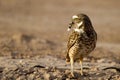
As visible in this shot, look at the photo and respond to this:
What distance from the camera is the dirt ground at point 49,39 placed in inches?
383

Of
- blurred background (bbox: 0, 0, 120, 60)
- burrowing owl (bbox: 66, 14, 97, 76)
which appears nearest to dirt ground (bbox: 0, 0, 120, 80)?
blurred background (bbox: 0, 0, 120, 60)

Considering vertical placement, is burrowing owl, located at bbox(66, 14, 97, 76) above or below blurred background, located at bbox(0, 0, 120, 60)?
above

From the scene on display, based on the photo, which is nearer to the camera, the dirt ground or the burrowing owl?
the burrowing owl

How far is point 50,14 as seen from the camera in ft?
86.4

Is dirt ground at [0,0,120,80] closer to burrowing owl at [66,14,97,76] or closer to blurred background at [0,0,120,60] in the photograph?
blurred background at [0,0,120,60]

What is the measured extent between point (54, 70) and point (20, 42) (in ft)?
19.4

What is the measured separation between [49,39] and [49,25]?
4935 millimetres

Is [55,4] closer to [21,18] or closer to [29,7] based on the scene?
[29,7]

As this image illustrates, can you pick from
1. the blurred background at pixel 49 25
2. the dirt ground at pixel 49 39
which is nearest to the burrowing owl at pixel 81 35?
the dirt ground at pixel 49 39

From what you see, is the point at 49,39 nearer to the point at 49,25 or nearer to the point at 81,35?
the point at 49,25

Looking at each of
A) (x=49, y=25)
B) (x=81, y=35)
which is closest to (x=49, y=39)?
(x=49, y=25)

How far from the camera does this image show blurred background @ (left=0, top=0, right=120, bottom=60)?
1464 cm

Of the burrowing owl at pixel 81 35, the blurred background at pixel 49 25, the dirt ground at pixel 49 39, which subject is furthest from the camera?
the blurred background at pixel 49 25

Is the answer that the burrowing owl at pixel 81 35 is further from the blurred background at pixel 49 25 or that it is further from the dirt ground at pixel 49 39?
the blurred background at pixel 49 25
